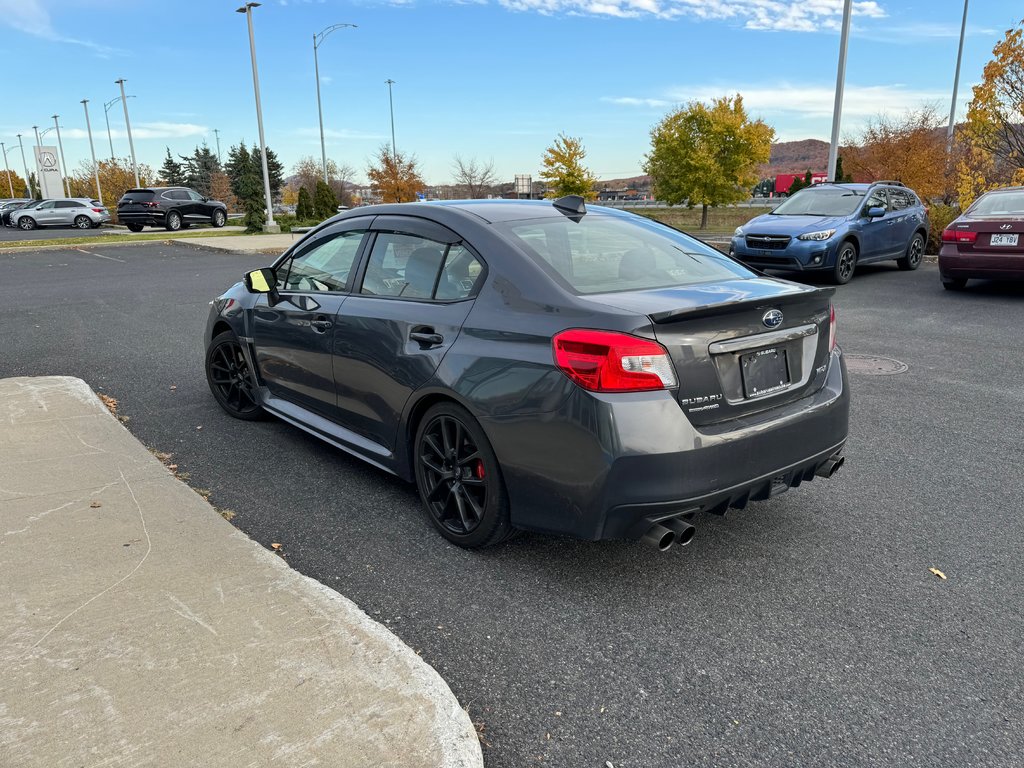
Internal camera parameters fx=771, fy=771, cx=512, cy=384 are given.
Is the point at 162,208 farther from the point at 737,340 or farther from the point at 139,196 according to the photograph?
the point at 737,340

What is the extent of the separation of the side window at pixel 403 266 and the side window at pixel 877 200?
11285 mm

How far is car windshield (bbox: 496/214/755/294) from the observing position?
3510 millimetres

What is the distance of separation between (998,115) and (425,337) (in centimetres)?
1852

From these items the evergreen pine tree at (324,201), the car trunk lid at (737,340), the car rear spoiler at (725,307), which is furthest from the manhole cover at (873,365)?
the evergreen pine tree at (324,201)

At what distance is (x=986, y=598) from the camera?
321cm

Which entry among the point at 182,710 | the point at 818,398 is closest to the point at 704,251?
the point at 818,398

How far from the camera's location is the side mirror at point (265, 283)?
16.0 feet

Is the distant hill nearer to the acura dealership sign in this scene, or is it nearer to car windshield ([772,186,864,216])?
the acura dealership sign

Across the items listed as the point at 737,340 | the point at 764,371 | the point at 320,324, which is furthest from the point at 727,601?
the point at 320,324

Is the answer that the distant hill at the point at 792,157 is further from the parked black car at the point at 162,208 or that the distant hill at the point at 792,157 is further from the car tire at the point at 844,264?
the car tire at the point at 844,264

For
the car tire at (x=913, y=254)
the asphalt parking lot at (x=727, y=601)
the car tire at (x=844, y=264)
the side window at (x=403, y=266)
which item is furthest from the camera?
the car tire at (x=913, y=254)

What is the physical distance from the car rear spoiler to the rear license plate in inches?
7.9

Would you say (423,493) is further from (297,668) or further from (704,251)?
(704,251)

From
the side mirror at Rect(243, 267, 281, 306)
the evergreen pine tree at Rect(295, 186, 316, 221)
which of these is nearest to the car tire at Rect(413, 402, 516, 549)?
the side mirror at Rect(243, 267, 281, 306)
